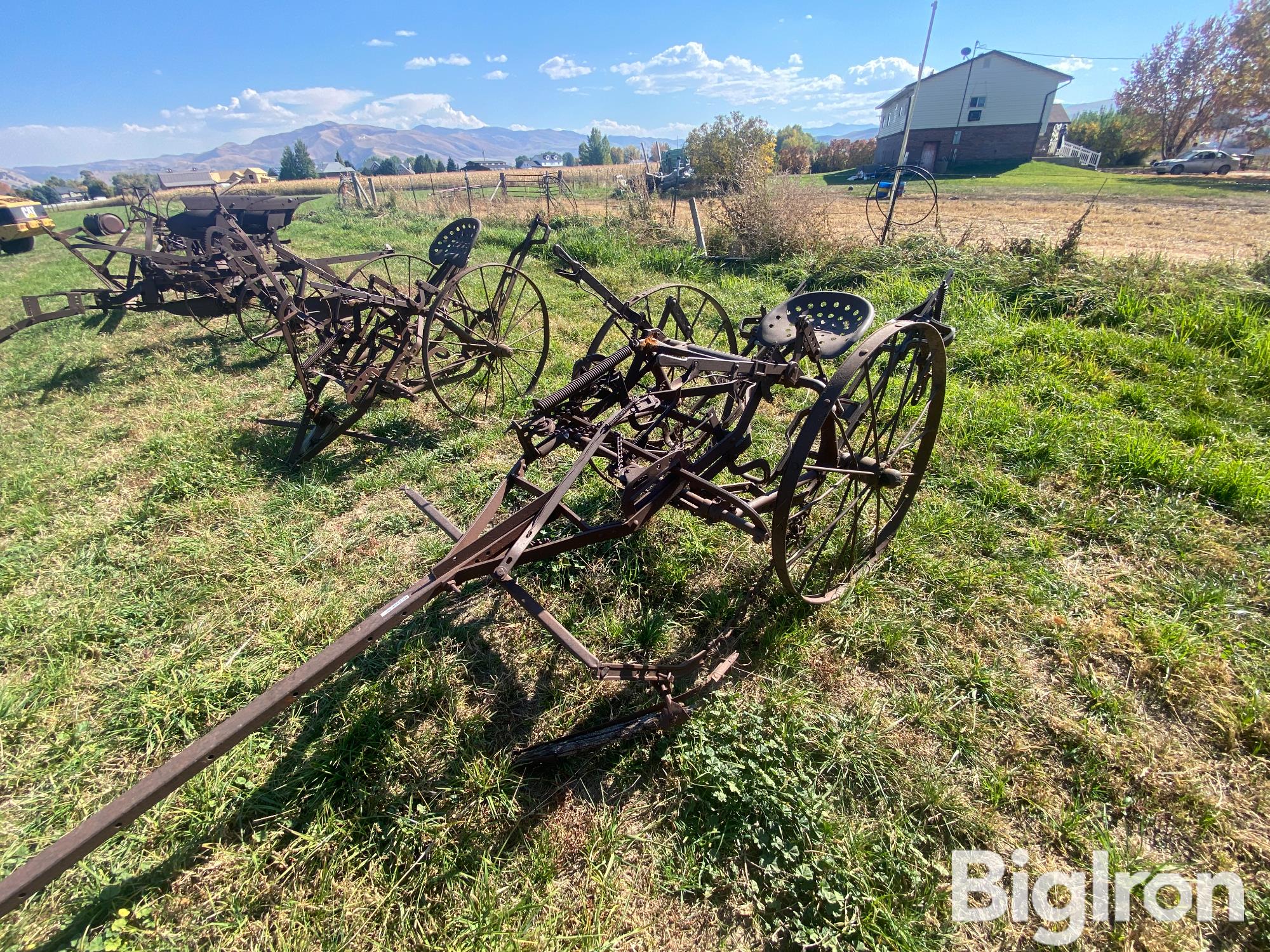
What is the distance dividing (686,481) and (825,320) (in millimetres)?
1157

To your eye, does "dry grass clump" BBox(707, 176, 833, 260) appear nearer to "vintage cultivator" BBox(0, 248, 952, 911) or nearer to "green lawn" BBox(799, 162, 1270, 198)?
"vintage cultivator" BBox(0, 248, 952, 911)

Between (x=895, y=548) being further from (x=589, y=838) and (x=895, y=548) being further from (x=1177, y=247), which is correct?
(x=1177, y=247)

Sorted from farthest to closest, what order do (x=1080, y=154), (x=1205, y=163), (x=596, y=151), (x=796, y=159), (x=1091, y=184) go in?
(x=596, y=151)
(x=796, y=159)
(x=1080, y=154)
(x=1205, y=163)
(x=1091, y=184)

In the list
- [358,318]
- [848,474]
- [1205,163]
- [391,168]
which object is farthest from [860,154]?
[848,474]

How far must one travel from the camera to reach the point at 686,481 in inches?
95.9

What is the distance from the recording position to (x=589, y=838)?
76.0 inches

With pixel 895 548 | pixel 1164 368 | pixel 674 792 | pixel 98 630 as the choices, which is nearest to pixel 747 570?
pixel 895 548

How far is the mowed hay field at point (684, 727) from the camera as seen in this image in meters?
1.78

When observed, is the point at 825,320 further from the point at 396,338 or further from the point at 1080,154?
the point at 1080,154

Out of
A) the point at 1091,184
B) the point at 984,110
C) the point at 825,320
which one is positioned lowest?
the point at 825,320

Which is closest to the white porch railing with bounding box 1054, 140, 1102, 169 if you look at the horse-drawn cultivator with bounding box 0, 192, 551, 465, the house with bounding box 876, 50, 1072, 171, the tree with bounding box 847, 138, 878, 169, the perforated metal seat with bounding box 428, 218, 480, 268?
the house with bounding box 876, 50, 1072, 171

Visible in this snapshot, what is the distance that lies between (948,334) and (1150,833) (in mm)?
2096

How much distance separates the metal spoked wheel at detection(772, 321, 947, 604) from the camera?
1960mm

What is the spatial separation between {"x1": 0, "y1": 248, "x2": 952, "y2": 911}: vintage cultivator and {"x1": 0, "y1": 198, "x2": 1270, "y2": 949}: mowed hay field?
0.80ft
